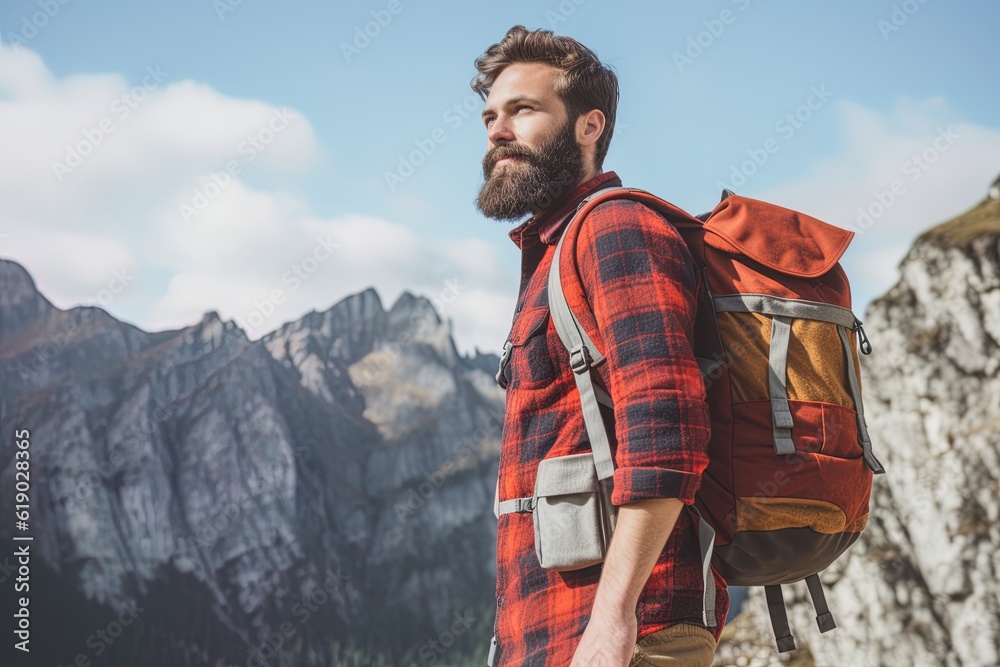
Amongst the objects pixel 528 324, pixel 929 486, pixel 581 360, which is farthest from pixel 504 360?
pixel 929 486

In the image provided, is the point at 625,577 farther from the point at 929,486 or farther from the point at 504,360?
the point at 929,486

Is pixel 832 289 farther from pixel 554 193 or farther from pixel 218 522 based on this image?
pixel 218 522

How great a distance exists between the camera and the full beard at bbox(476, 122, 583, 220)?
2.93 metres

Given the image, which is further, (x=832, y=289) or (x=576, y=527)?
(x=832, y=289)

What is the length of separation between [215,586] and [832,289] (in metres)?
98.4

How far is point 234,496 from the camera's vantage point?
97.0 meters

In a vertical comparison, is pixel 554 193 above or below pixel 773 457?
above

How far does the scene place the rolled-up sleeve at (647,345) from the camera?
215 centimetres

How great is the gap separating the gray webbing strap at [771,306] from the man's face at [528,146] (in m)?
0.81

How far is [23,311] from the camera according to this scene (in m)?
91.9

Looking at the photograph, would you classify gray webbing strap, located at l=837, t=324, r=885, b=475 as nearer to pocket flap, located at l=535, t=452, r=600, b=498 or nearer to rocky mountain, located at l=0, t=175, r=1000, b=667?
pocket flap, located at l=535, t=452, r=600, b=498

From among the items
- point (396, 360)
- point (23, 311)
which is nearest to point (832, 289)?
point (23, 311)

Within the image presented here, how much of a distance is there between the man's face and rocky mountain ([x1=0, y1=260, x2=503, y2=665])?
8739 centimetres

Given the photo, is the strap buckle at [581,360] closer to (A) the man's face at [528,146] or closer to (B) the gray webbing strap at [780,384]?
(B) the gray webbing strap at [780,384]
